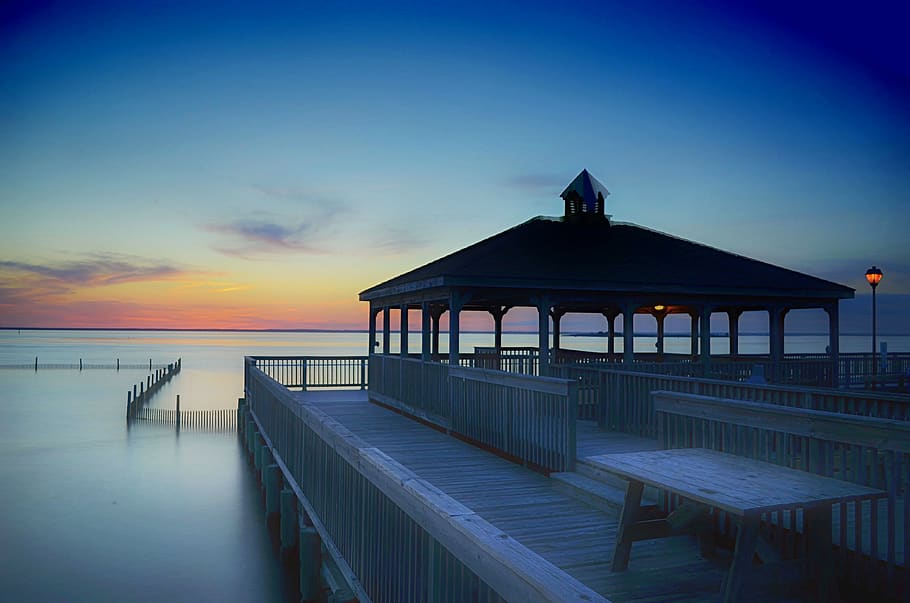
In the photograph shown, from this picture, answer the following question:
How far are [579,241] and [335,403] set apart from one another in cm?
788

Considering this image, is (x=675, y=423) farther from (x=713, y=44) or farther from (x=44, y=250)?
(x=44, y=250)

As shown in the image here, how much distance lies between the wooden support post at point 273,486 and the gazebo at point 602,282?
4.70 metres

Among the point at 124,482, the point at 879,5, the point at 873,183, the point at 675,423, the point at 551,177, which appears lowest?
the point at 124,482

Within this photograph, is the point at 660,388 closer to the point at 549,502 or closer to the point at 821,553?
the point at 549,502

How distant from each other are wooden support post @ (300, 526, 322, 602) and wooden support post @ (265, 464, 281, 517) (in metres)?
5.44

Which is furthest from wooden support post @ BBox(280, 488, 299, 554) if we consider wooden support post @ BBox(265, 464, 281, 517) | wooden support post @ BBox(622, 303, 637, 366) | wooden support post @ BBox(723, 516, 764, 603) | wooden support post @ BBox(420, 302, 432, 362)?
wooden support post @ BBox(723, 516, 764, 603)

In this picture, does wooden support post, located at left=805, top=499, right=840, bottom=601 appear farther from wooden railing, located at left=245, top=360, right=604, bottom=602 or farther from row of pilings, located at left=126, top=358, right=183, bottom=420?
row of pilings, located at left=126, top=358, right=183, bottom=420

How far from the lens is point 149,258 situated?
67562 mm

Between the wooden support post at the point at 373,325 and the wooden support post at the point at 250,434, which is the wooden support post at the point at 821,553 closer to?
the wooden support post at the point at 373,325

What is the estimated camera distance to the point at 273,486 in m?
14.8

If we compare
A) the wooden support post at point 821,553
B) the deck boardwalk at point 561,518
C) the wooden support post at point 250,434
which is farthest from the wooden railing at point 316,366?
the wooden support post at point 821,553

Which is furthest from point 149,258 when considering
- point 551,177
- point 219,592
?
point 219,592

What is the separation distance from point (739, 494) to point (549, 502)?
10.2 feet

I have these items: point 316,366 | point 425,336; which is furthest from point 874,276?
point 316,366
